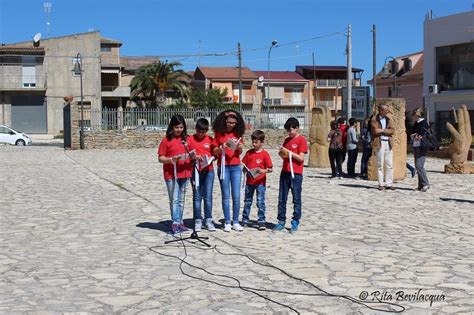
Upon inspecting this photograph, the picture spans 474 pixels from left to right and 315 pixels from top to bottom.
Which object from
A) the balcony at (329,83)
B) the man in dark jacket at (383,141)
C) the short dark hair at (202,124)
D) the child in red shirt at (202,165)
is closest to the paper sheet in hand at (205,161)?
the child in red shirt at (202,165)

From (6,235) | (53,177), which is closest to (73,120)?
(53,177)

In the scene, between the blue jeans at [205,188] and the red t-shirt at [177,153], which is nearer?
the red t-shirt at [177,153]

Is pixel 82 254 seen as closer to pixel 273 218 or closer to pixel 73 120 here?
pixel 273 218

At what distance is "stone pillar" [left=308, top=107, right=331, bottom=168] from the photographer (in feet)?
71.2

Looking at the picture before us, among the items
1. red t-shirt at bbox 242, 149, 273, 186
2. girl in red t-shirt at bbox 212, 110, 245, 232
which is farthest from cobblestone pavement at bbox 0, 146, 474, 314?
red t-shirt at bbox 242, 149, 273, 186

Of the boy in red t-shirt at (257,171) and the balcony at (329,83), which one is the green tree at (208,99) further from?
the boy in red t-shirt at (257,171)

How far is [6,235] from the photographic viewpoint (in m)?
9.43

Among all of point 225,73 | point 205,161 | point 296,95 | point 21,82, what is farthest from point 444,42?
point 225,73

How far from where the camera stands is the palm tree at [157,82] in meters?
61.3

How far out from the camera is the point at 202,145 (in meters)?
9.15

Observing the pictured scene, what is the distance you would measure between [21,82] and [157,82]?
11.9 meters

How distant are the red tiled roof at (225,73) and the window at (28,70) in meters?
22.9

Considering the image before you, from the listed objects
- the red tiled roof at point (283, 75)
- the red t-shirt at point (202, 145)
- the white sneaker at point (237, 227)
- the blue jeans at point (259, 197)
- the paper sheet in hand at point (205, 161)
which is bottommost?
the white sneaker at point (237, 227)

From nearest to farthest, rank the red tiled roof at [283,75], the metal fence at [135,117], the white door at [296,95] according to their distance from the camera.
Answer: the metal fence at [135,117], the red tiled roof at [283,75], the white door at [296,95]
